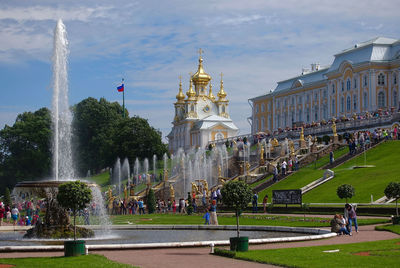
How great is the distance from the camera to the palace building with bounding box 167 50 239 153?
11025 centimetres

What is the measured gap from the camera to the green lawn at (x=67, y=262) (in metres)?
14.8

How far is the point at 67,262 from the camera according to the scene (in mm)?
15336

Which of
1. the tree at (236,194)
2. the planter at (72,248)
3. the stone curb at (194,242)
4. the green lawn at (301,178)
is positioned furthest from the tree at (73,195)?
the green lawn at (301,178)

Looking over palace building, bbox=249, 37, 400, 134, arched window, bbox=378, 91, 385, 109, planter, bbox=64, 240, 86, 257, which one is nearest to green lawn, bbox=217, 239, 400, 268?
planter, bbox=64, 240, 86, 257

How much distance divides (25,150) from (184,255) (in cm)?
7468

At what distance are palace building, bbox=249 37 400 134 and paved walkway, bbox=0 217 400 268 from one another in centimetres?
5641

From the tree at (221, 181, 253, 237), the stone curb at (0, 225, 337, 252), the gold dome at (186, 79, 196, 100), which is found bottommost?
the stone curb at (0, 225, 337, 252)

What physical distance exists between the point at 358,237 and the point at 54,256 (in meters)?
9.32

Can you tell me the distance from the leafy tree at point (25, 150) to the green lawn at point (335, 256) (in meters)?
71.0

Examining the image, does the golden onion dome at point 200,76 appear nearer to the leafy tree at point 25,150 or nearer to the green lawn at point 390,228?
the leafy tree at point 25,150

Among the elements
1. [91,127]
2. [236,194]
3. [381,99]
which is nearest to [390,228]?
[236,194]

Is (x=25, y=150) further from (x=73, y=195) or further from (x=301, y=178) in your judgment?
(x=73, y=195)

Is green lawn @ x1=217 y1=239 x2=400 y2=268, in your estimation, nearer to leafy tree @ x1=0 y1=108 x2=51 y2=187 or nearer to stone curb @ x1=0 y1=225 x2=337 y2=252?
stone curb @ x1=0 y1=225 x2=337 y2=252

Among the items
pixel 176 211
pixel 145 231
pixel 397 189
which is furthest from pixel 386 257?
pixel 176 211
